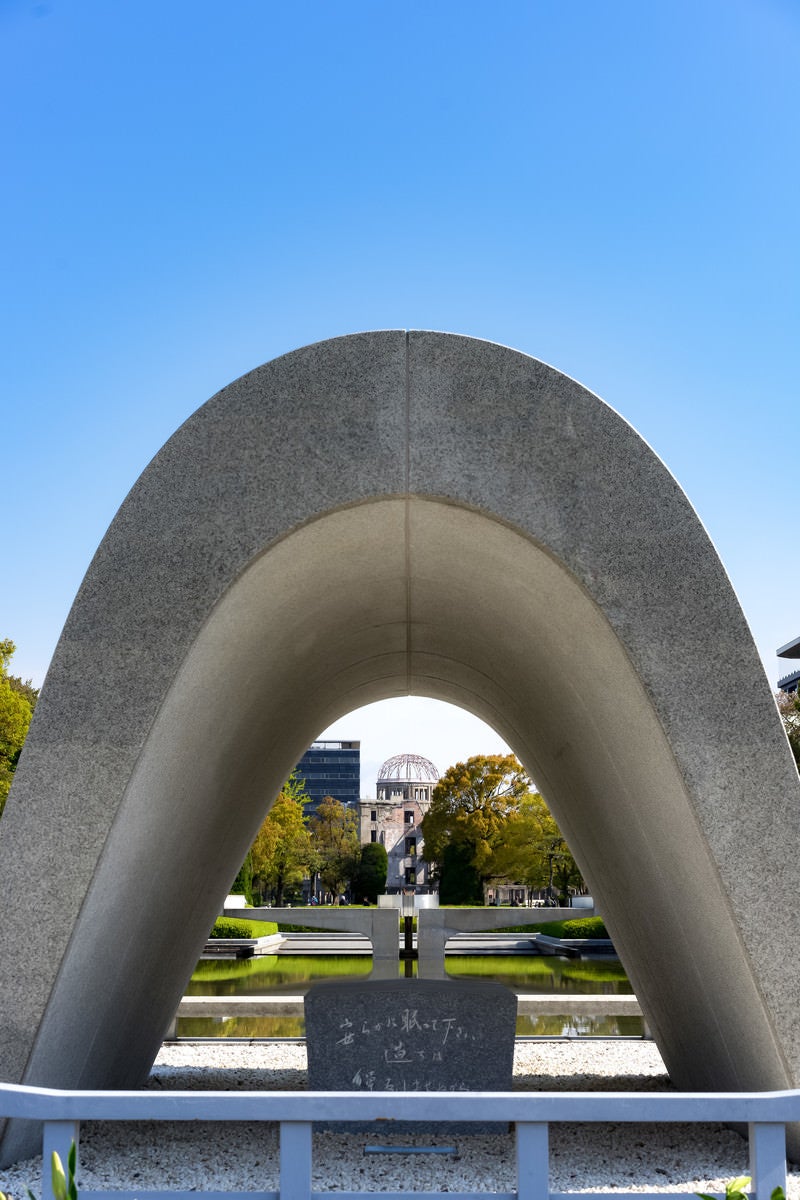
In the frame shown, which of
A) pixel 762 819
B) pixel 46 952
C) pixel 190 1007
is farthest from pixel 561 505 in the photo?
pixel 190 1007

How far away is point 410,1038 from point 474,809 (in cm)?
3814

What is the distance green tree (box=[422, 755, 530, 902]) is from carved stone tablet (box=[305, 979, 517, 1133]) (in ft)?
122

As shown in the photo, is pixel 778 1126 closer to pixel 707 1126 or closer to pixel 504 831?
pixel 707 1126

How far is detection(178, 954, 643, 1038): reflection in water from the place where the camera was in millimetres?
12984

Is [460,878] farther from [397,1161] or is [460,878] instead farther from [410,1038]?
[397,1161]

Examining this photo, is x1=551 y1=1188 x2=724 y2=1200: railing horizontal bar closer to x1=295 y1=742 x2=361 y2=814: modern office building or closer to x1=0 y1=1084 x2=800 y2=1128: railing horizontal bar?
x1=0 y1=1084 x2=800 y2=1128: railing horizontal bar

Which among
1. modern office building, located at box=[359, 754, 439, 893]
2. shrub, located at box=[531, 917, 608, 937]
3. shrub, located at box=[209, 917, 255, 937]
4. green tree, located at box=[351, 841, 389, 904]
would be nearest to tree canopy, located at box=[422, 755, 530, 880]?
shrub, located at box=[531, 917, 608, 937]

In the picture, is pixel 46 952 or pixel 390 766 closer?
pixel 46 952

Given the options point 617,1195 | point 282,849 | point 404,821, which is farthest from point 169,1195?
point 404,821

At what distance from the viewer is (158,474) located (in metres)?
5.79

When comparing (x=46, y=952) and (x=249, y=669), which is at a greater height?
(x=249, y=669)

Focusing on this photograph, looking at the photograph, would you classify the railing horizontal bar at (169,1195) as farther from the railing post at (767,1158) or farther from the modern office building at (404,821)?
the modern office building at (404,821)

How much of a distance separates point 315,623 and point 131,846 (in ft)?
7.13

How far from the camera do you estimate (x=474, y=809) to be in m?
44.3
